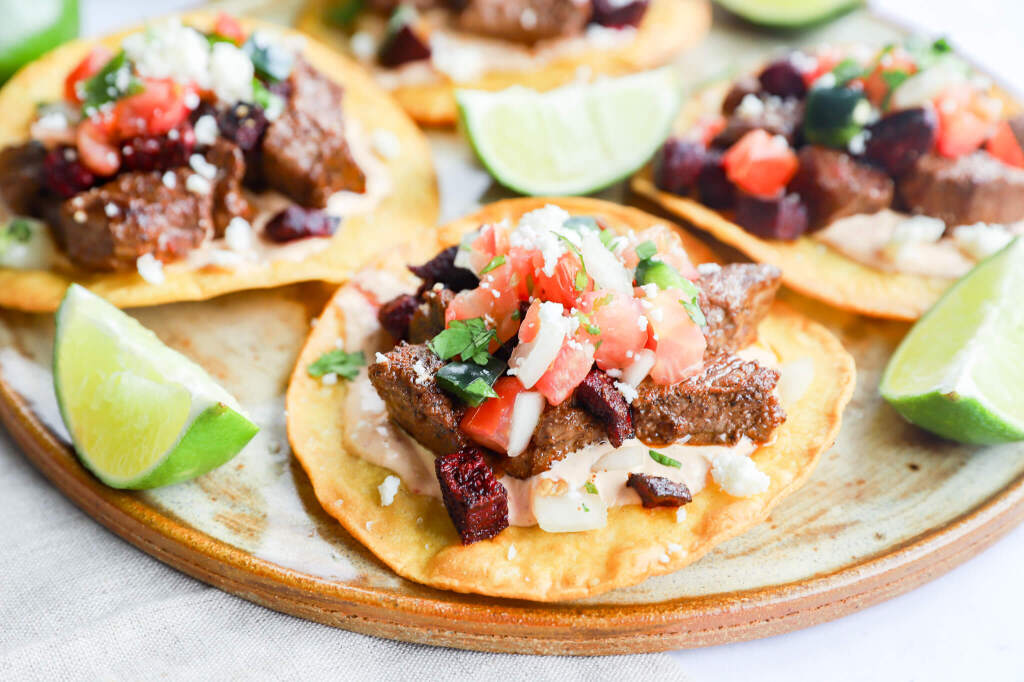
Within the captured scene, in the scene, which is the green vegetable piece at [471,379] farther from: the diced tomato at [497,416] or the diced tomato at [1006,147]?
the diced tomato at [1006,147]

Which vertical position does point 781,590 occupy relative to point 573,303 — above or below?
below

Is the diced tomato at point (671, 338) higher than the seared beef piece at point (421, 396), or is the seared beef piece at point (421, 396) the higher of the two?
the diced tomato at point (671, 338)

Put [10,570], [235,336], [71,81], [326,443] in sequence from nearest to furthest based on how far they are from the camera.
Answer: [10,570] → [326,443] → [235,336] → [71,81]

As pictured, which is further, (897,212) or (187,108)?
(897,212)

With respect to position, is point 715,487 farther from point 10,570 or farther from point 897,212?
point 10,570

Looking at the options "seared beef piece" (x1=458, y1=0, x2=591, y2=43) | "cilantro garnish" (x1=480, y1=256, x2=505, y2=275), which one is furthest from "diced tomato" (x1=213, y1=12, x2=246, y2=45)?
"cilantro garnish" (x1=480, y1=256, x2=505, y2=275)

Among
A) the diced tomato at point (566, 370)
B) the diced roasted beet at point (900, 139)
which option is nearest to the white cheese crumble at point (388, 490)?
the diced tomato at point (566, 370)

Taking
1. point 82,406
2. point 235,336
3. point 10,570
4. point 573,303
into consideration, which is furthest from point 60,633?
point 573,303
